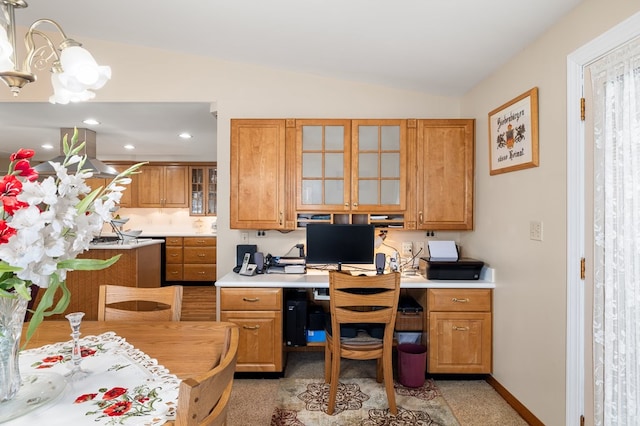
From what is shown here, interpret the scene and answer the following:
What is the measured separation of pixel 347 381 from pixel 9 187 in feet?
8.37

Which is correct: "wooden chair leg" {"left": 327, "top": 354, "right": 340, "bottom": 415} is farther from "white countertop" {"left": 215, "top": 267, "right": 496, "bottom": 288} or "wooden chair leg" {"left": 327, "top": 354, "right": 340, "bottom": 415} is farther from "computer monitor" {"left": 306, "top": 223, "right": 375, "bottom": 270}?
"computer monitor" {"left": 306, "top": 223, "right": 375, "bottom": 270}

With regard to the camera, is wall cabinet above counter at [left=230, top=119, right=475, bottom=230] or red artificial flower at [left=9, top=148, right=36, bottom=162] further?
wall cabinet above counter at [left=230, top=119, right=475, bottom=230]

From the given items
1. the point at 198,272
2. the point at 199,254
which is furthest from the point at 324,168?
the point at 198,272

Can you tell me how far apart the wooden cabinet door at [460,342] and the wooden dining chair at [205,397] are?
2159mm

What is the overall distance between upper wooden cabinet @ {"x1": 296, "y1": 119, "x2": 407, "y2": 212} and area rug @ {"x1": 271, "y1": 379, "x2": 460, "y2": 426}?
55.1 inches

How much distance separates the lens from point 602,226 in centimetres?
171

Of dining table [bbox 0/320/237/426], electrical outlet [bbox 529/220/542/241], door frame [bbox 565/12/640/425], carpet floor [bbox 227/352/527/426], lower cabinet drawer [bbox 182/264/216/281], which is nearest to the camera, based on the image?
dining table [bbox 0/320/237/426]

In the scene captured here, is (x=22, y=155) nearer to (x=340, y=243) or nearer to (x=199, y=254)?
(x=340, y=243)

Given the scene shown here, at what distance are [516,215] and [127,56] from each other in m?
3.56

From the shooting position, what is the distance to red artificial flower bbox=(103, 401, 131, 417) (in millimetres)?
1002

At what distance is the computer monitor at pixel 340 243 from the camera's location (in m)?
3.12

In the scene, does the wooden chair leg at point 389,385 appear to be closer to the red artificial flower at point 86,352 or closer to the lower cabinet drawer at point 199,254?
the red artificial flower at point 86,352

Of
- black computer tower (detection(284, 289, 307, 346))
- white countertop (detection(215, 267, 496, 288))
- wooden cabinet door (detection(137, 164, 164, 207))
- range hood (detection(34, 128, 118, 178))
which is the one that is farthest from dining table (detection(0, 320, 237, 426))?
wooden cabinet door (detection(137, 164, 164, 207))

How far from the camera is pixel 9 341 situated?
1.04 metres
